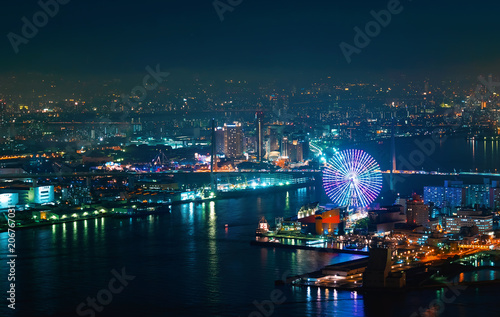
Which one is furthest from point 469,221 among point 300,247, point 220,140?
point 220,140

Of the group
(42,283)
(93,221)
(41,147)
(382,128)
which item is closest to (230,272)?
(42,283)

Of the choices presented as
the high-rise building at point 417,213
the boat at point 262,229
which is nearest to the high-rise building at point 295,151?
the high-rise building at point 417,213

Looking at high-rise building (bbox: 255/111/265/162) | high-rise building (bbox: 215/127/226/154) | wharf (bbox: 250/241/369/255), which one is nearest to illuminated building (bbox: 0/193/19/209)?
wharf (bbox: 250/241/369/255)

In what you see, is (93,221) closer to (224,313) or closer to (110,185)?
(110,185)

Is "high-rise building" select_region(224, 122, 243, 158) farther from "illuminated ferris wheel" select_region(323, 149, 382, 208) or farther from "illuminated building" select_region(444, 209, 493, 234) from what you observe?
"illuminated building" select_region(444, 209, 493, 234)

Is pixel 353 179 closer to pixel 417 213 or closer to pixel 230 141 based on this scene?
pixel 417 213

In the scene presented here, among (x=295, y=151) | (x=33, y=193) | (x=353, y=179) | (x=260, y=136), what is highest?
(x=260, y=136)
